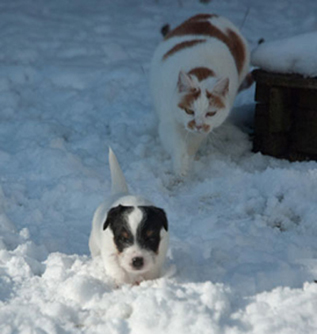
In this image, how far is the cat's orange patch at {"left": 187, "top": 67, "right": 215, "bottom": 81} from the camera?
508 centimetres

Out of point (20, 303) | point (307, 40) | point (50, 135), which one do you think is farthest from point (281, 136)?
point (20, 303)

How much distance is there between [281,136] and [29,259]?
2855 millimetres

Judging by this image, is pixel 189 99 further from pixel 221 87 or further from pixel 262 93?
pixel 262 93

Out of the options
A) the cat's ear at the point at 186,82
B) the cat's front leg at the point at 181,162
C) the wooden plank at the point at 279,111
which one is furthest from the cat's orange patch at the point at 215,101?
the wooden plank at the point at 279,111

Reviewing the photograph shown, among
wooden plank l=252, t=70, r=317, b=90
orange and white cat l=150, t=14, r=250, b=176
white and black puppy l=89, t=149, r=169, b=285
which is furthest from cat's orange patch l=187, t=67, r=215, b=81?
white and black puppy l=89, t=149, r=169, b=285

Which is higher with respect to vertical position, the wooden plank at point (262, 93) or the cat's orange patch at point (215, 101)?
the cat's orange patch at point (215, 101)

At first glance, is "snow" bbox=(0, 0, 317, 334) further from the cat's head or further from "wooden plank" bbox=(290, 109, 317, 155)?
the cat's head

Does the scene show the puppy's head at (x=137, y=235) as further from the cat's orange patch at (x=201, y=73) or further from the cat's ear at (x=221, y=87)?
the cat's orange patch at (x=201, y=73)

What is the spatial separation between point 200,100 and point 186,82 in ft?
0.58

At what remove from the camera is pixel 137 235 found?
303 cm

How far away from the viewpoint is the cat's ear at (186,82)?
15.8 feet

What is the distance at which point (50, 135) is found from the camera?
5.43 meters

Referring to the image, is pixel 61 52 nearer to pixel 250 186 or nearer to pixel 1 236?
pixel 250 186

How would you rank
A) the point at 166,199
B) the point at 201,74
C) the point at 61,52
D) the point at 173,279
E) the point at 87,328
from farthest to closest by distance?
the point at 61,52
the point at 201,74
the point at 166,199
the point at 173,279
the point at 87,328
